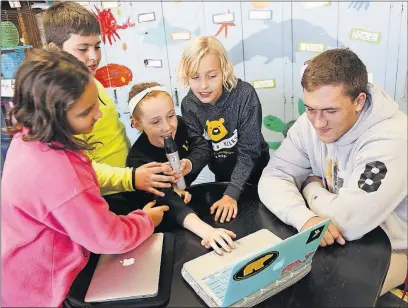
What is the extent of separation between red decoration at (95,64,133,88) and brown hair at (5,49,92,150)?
1085mm

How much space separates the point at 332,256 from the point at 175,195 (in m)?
0.45

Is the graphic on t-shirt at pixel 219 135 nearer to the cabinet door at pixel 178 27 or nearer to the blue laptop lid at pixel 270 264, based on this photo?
the cabinet door at pixel 178 27

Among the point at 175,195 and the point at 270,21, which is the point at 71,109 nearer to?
the point at 175,195

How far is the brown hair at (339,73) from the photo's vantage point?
0.88 m

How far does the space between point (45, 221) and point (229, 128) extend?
77cm

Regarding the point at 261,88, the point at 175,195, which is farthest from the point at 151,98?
the point at 261,88

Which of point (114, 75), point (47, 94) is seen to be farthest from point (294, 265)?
point (114, 75)

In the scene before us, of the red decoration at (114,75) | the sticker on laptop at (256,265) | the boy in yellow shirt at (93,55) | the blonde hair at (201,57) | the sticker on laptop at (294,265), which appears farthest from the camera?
the red decoration at (114,75)

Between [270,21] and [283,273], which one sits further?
[270,21]

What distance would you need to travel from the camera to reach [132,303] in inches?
28.1

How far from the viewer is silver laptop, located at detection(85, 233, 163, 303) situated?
73cm

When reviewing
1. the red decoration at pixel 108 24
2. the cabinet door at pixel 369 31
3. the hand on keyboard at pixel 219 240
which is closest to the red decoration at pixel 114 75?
the red decoration at pixel 108 24

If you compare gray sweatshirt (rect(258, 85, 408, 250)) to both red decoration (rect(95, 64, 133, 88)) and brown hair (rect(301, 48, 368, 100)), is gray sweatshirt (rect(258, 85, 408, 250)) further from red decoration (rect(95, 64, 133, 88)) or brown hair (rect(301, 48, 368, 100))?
red decoration (rect(95, 64, 133, 88))

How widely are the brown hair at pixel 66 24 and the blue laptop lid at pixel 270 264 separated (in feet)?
2.77
